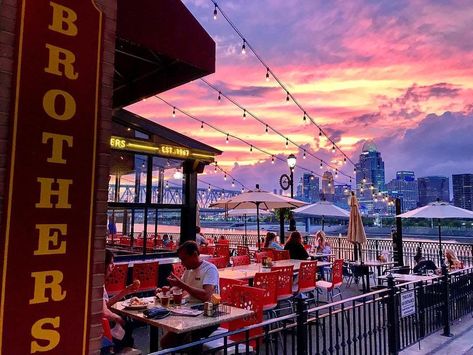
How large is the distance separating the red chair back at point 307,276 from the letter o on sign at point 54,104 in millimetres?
6228

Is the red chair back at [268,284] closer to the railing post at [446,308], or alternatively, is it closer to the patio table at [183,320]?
the patio table at [183,320]

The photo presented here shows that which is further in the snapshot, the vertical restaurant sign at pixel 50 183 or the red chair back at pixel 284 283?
the red chair back at pixel 284 283

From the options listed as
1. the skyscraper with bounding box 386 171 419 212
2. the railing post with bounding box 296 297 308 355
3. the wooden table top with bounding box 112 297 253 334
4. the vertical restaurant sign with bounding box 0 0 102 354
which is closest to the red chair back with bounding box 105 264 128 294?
the wooden table top with bounding box 112 297 253 334

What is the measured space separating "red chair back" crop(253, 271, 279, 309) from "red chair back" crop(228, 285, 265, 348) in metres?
1.11

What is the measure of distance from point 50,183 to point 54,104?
1.74ft

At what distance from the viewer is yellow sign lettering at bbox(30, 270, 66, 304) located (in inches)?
92.0

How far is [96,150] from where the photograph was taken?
2.72 metres

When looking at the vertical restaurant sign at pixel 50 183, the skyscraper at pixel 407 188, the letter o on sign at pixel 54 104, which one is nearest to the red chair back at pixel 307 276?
the vertical restaurant sign at pixel 50 183

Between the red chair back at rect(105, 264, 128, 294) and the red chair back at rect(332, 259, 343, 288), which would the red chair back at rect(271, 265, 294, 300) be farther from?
the red chair back at rect(105, 264, 128, 294)

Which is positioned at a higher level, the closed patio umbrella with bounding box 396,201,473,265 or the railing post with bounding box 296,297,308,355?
the closed patio umbrella with bounding box 396,201,473,265

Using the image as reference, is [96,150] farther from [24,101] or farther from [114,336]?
[114,336]

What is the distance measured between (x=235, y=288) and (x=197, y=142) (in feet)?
19.5

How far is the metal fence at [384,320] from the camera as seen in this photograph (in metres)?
4.62

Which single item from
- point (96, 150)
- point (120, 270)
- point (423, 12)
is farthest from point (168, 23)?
point (423, 12)
